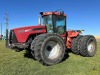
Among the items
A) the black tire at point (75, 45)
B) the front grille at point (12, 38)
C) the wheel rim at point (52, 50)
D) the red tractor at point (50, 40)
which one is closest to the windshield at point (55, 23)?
the red tractor at point (50, 40)

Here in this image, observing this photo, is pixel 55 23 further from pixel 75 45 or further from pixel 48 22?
pixel 75 45

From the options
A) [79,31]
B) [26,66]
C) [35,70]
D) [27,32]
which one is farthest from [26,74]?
[79,31]

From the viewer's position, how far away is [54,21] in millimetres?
10828

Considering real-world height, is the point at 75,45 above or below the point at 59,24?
below

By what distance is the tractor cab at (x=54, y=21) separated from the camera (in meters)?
10.7

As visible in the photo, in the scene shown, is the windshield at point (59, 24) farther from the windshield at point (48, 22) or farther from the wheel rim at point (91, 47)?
the wheel rim at point (91, 47)

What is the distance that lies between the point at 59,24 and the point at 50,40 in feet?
7.29

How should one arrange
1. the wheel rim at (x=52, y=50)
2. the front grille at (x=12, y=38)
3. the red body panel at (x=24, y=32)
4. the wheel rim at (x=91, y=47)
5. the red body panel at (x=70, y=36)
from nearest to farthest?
1. the wheel rim at (x=52, y=50)
2. the red body panel at (x=24, y=32)
3. the front grille at (x=12, y=38)
4. the red body panel at (x=70, y=36)
5. the wheel rim at (x=91, y=47)

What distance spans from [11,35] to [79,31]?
203 inches

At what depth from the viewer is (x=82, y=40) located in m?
11.5

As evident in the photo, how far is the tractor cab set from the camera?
10734mm

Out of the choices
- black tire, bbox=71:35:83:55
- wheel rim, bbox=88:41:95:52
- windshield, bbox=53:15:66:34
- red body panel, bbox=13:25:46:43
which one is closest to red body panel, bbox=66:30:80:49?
black tire, bbox=71:35:83:55

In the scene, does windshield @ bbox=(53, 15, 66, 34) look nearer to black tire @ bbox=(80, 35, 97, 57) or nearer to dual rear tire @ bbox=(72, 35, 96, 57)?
dual rear tire @ bbox=(72, 35, 96, 57)

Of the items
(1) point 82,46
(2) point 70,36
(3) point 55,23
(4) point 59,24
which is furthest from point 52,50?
(2) point 70,36
